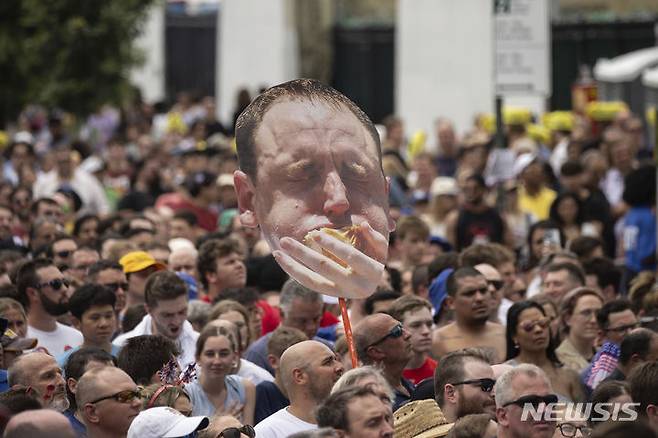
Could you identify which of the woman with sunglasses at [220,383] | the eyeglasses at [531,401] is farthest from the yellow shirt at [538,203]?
the eyeglasses at [531,401]

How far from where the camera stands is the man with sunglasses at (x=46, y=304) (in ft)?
36.9

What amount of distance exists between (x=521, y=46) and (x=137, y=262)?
4486 millimetres

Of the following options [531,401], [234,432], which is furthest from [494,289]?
[234,432]

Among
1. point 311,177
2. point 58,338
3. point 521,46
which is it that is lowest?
point 58,338

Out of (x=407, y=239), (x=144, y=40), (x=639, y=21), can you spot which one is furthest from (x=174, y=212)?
(x=144, y=40)

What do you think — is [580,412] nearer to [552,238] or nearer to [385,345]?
[385,345]

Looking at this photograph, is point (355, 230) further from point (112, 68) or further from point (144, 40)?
point (144, 40)

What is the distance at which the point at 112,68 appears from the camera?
1045 inches

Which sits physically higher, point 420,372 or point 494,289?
point 494,289

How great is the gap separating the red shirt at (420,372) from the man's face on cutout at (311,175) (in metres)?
1.91

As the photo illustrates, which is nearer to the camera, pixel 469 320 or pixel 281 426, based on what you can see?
pixel 281 426

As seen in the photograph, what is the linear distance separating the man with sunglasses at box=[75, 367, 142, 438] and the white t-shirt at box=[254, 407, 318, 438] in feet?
2.23

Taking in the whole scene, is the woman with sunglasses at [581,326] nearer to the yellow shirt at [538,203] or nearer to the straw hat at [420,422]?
the straw hat at [420,422]

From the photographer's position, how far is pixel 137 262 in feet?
40.9
